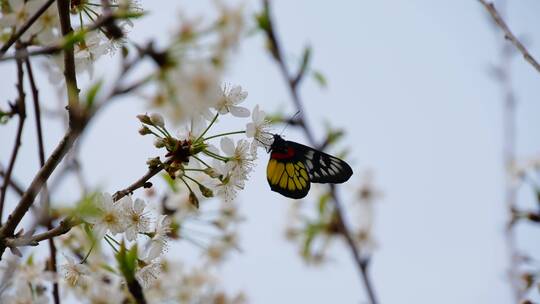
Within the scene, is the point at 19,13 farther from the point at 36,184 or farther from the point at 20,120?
the point at 36,184

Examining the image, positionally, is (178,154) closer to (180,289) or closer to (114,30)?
(114,30)

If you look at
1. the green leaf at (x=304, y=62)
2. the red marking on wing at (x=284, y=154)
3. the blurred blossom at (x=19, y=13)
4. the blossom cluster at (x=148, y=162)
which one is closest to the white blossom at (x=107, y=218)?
the blossom cluster at (x=148, y=162)

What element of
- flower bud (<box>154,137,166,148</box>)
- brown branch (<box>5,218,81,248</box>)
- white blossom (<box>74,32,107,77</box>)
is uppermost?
white blossom (<box>74,32,107,77</box>)

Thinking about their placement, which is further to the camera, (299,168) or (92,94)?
(299,168)

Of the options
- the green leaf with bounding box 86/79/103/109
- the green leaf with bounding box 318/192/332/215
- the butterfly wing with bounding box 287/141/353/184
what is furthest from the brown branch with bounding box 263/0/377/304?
the green leaf with bounding box 86/79/103/109

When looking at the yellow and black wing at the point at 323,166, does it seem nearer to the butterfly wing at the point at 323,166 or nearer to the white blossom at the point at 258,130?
the butterfly wing at the point at 323,166

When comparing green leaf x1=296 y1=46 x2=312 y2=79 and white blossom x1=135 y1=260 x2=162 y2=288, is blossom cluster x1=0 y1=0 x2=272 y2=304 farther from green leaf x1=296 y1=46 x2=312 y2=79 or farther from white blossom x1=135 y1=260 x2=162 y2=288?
green leaf x1=296 y1=46 x2=312 y2=79

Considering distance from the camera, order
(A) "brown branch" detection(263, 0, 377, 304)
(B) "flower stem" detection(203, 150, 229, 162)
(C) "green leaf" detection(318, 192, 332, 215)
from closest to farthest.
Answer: (B) "flower stem" detection(203, 150, 229, 162), (A) "brown branch" detection(263, 0, 377, 304), (C) "green leaf" detection(318, 192, 332, 215)

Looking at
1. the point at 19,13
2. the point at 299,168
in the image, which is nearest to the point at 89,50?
the point at 19,13
